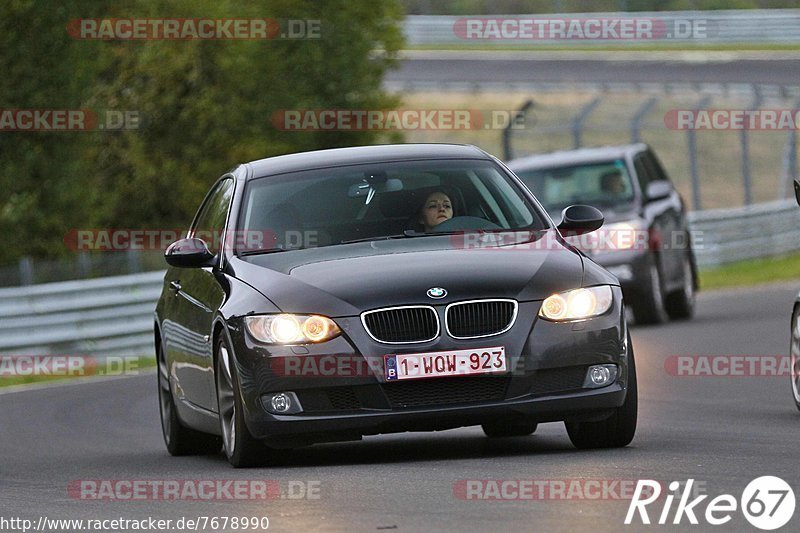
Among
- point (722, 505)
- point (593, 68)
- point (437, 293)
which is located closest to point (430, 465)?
point (437, 293)

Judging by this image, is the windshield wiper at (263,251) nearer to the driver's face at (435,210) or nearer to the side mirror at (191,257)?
the side mirror at (191,257)

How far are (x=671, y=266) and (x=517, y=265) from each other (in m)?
12.9

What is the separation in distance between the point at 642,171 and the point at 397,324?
13660mm

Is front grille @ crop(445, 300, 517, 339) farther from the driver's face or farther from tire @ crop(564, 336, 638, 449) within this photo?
the driver's face

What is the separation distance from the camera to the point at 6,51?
25391 millimetres

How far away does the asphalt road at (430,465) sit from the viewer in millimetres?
7555

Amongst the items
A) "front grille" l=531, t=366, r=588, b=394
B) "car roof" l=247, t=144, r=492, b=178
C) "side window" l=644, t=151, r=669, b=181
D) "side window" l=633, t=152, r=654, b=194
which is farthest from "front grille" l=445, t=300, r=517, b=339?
"side window" l=644, t=151, r=669, b=181

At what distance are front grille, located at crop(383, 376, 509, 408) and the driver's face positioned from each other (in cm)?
132

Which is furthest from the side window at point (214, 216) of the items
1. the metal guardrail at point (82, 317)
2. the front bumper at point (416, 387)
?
the metal guardrail at point (82, 317)

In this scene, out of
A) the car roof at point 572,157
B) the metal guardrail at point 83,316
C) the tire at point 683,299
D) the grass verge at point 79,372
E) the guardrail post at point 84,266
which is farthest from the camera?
the guardrail post at point 84,266

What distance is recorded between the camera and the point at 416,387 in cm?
922

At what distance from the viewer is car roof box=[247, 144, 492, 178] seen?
1077 cm

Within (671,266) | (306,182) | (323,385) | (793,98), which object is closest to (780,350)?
(671,266)

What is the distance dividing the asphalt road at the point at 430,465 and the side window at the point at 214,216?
1194 mm
